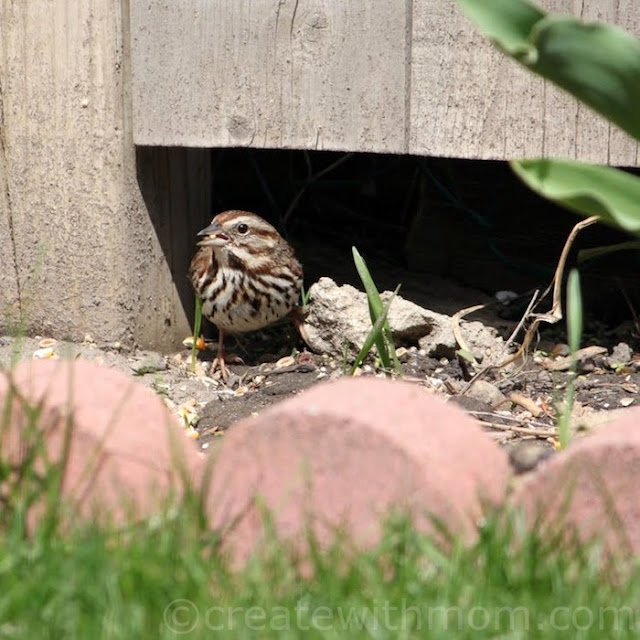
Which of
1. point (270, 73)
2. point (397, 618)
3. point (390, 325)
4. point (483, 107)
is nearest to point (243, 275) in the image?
point (390, 325)

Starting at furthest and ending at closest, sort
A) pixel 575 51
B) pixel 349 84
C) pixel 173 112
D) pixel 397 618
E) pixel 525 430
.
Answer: pixel 173 112 → pixel 349 84 → pixel 525 430 → pixel 575 51 → pixel 397 618

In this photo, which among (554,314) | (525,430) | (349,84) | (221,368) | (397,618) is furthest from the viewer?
(221,368)

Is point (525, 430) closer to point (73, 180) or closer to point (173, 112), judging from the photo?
point (173, 112)

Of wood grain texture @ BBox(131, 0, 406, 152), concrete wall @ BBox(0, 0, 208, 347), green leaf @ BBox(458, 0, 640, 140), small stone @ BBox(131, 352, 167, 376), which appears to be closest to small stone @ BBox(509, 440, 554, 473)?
green leaf @ BBox(458, 0, 640, 140)

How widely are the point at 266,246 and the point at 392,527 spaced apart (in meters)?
3.23

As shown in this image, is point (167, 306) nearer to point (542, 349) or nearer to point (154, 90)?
point (154, 90)

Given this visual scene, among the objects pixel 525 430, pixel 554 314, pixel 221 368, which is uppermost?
pixel 554 314

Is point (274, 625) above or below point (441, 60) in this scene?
below

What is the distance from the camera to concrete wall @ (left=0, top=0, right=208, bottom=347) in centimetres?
461

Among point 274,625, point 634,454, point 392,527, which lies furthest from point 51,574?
point 634,454

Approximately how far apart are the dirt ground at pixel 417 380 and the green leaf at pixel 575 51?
4.20ft

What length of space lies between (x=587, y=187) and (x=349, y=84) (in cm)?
195

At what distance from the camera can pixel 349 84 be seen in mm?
Answer: 4402

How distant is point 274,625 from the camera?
6.40 feet
